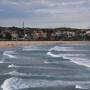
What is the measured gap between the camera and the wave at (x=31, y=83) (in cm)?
1722

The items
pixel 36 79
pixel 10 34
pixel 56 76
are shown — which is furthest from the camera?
pixel 10 34

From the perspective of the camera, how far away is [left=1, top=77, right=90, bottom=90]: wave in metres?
17.2

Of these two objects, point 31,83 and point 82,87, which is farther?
point 31,83

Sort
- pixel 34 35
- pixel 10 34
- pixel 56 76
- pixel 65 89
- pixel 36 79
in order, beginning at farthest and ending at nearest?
1. pixel 34 35
2. pixel 10 34
3. pixel 56 76
4. pixel 36 79
5. pixel 65 89

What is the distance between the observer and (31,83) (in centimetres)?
1839

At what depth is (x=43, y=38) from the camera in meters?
133

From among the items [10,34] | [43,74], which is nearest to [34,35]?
[10,34]

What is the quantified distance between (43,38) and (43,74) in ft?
363

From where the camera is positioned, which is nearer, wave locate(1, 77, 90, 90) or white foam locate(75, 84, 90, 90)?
white foam locate(75, 84, 90, 90)

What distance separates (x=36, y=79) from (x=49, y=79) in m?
0.65

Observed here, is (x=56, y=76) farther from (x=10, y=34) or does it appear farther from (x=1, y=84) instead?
(x=10, y=34)

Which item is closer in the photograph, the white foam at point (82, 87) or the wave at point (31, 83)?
the white foam at point (82, 87)

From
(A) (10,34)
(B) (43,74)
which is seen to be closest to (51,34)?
(A) (10,34)

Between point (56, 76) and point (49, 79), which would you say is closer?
point (49, 79)
